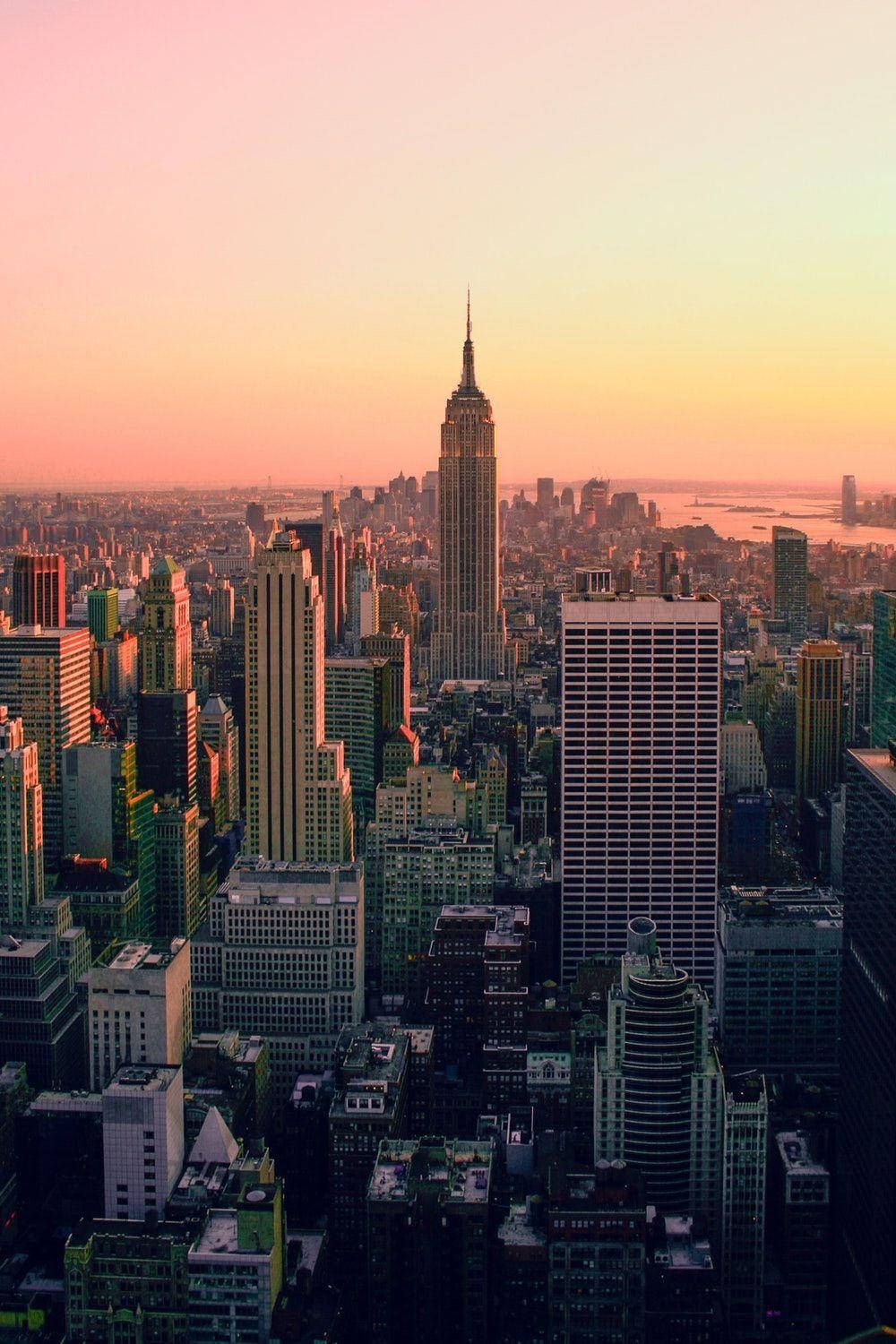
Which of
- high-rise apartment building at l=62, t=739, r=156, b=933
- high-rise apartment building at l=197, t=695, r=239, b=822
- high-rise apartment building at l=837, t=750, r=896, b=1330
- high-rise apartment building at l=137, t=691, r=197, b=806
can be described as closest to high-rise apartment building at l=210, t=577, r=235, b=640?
high-rise apartment building at l=197, t=695, r=239, b=822

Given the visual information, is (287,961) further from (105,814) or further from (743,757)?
(743,757)

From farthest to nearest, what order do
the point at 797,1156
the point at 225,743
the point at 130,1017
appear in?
the point at 225,743, the point at 130,1017, the point at 797,1156

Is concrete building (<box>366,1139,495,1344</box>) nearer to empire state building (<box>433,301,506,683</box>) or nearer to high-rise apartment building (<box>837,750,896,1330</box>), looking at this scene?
high-rise apartment building (<box>837,750,896,1330</box>)

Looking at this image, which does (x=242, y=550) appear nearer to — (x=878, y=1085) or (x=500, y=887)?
(x=500, y=887)

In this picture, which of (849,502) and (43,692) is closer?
(849,502)

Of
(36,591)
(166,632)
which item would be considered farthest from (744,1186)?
(166,632)

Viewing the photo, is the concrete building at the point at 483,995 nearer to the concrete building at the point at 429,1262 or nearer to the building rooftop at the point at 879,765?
the concrete building at the point at 429,1262

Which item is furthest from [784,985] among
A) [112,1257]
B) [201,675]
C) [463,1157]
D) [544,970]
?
[201,675]
